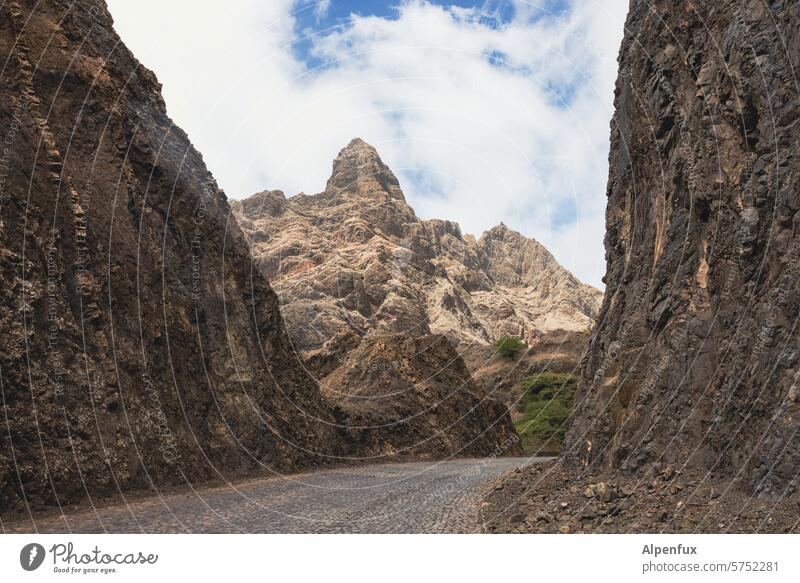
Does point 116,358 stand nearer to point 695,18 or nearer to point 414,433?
point 695,18

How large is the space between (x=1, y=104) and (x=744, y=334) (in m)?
20.3

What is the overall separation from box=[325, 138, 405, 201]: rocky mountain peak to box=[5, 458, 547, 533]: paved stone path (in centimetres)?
15463

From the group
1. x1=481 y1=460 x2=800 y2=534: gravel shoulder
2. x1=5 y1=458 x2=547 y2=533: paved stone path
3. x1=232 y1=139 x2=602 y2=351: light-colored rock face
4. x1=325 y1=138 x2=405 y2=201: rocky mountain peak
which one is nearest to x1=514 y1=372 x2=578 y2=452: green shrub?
x1=232 y1=139 x2=602 y2=351: light-colored rock face

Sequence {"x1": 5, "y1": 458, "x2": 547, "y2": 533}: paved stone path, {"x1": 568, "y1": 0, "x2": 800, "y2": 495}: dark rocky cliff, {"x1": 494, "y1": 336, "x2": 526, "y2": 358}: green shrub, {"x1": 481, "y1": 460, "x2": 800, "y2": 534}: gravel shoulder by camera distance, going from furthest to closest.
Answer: {"x1": 494, "y1": 336, "x2": 526, "y2": 358}: green shrub
{"x1": 5, "y1": 458, "x2": 547, "y2": 533}: paved stone path
{"x1": 568, "y1": 0, "x2": 800, "y2": 495}: dark rocky cliff
{"x1": 481, "y1": 460, "x2": 800, "y2": 534}: gravel shoulder

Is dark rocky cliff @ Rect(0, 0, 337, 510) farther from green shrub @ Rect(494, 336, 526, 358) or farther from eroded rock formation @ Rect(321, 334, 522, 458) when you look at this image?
green shrub @ Rect(494, 336, 526, 358)

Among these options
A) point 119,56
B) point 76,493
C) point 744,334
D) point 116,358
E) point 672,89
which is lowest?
point 76,493

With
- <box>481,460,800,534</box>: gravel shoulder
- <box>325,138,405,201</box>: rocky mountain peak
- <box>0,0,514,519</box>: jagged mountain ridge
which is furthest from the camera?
<box>325,138,405,201</box>: rocky mountain peak

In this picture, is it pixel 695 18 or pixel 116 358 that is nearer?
pixel 695 18

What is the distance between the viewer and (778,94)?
37.4ft

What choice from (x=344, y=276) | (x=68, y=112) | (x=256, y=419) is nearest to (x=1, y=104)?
(x=68, y=112)

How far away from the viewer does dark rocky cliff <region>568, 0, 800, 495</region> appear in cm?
1000

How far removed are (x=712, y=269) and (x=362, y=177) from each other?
6843 inches

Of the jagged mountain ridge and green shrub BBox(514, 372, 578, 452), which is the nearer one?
the jagged mountain ridge

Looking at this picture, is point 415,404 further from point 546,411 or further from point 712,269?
point 712,269
